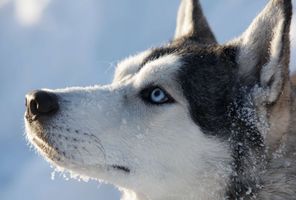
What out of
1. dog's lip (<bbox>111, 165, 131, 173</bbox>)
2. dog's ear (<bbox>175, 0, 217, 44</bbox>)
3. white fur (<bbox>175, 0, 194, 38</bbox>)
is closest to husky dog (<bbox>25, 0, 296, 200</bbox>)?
dog's lip (<bbox>111, 165, 131, 173</bbox>)

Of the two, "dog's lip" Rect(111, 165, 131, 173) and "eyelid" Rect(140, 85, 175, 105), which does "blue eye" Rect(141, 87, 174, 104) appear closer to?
"eyelid" Rect(140, 85, 175, 105)

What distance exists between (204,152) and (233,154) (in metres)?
0.22

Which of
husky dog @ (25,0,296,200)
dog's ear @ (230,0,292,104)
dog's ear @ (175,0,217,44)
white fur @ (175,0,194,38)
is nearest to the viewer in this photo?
dog's ear @ (230,0,292,104)

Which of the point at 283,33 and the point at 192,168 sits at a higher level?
the point at 283,33

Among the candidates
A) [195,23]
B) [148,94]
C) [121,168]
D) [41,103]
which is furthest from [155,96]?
[195,23]

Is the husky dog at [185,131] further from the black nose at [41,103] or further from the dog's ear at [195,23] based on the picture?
the dog's ear at [195,23]

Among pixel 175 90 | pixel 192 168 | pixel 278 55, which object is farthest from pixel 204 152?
pixel 278 55

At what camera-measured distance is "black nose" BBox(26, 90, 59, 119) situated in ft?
14.9

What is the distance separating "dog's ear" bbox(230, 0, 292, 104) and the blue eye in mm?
640

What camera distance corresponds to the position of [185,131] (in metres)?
4.71

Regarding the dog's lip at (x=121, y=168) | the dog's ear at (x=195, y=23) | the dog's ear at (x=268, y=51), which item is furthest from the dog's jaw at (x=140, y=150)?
the dog's ear at (x=195, y=23)

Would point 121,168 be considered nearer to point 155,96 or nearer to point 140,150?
point 140,150

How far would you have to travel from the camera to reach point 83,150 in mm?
4629

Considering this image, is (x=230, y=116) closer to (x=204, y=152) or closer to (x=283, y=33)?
(x=204, y=152)
